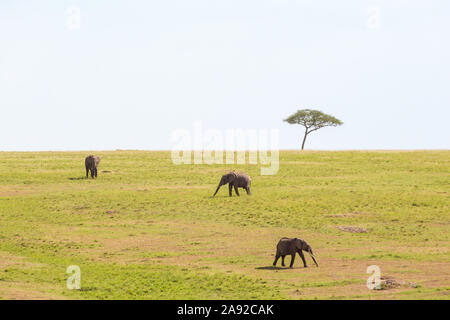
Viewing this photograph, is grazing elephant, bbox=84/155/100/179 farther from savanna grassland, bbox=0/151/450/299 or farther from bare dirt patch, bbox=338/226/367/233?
bare dirt patch, bbox=338/226/367/233

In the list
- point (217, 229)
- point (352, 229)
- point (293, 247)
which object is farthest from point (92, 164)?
point (293, 247)

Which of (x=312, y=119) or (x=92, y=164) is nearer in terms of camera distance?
(x=92, y=164)

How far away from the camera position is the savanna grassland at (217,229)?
99.6ft

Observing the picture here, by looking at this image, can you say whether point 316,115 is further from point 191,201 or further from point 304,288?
point 304,288

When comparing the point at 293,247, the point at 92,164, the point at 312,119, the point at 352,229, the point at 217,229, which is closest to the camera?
the point at 293,247

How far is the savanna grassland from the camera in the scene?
30344 millimetres

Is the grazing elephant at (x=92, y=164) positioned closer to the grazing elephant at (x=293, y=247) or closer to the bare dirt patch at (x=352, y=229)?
the bare dirt patch at (x=352, y=229)

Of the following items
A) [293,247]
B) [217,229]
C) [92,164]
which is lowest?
[217,229]

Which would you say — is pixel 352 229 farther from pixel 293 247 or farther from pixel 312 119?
pixel 312 119

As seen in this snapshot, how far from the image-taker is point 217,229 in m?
45.1

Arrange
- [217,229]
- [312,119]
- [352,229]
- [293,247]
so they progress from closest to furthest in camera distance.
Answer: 1. [293,247]
2. [352,229]
3. [217,229]
4. [312,119]

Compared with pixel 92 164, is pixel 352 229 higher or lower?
lower

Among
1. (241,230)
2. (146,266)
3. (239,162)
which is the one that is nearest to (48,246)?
(146,266)

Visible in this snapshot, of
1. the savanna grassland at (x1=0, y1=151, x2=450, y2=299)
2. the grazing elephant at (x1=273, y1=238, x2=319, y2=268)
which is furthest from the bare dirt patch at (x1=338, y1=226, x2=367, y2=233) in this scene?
the grazing elephant at (x1=273, y1=238, x2=319, y2=268)
